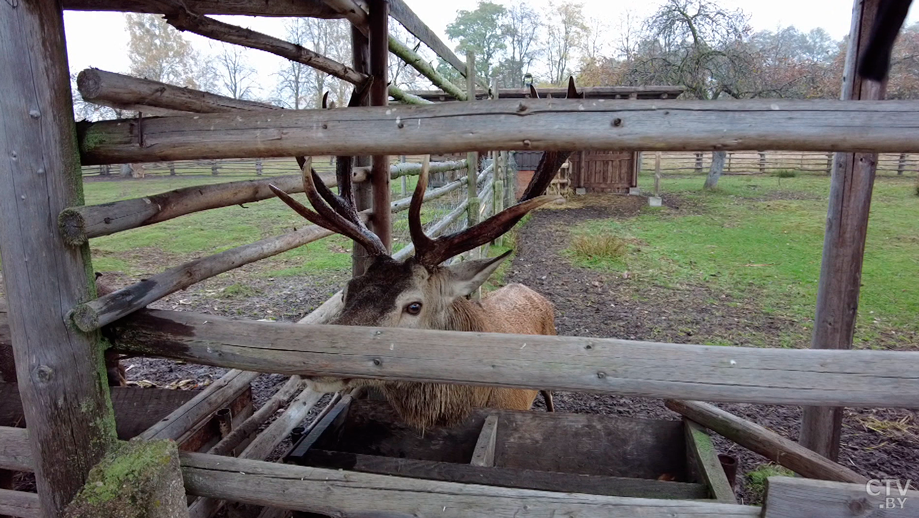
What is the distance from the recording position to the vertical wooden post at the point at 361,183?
3982 millimetres

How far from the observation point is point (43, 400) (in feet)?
6.33

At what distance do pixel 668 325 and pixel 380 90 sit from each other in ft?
15.2

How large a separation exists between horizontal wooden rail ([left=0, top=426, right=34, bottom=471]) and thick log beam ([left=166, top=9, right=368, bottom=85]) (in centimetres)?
190

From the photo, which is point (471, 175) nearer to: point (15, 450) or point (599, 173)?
point (15, 450)

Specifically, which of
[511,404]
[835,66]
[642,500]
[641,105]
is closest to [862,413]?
[511,404]

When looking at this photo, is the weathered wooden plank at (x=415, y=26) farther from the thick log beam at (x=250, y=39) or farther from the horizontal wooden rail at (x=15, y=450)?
the horizontal wooden rail at (x=15, y=450)

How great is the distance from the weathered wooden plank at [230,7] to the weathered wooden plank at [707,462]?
3156 mm

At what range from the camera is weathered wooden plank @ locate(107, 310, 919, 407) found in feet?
5.76

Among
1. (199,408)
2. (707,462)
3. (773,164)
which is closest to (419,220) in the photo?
(199,408)

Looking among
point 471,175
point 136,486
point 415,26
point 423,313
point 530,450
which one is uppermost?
point 415,26

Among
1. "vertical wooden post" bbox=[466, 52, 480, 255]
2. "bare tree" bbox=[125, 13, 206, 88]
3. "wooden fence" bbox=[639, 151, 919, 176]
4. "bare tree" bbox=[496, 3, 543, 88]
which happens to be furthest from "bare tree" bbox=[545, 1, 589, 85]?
"vertical wooden post" bbox=[466, 52, 480, 255]

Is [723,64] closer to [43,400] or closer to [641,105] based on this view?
[641,105]

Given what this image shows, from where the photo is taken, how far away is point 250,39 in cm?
303

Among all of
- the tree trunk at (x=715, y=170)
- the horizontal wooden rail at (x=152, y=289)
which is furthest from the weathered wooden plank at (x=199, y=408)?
the tree trunk at (x=715, y=170)
